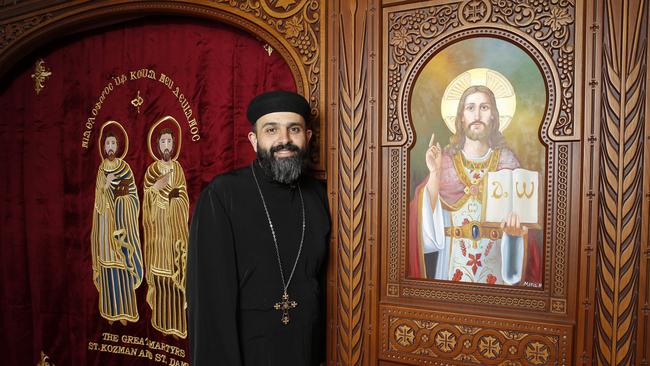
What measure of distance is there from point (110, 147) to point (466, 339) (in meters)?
2.27

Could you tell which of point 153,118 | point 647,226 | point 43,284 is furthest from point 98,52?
point 647,226

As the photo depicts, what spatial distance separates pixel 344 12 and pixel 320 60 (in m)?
0.23

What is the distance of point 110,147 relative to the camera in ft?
9.32

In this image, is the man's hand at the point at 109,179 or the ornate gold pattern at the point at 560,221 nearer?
the ornate gold pattern at the point at 560,221

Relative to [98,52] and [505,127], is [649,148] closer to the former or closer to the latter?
[505,127]

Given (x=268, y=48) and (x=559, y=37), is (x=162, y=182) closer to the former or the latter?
(x=268, y=48)

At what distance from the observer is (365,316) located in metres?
2.06

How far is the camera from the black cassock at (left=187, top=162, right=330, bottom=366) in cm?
189

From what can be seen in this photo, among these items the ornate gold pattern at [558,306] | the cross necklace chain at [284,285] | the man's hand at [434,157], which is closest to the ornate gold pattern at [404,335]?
the cross necklace chain at [284,285]

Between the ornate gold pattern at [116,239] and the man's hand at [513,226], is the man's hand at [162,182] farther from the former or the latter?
the man's hand at [513,226]

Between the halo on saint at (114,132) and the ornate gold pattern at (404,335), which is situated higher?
the halo on saint at (114,132)

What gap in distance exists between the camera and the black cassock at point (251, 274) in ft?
6.19

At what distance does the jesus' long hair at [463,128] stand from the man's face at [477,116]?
1 cm

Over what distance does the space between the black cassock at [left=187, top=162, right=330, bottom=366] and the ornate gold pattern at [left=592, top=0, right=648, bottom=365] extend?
111cm
